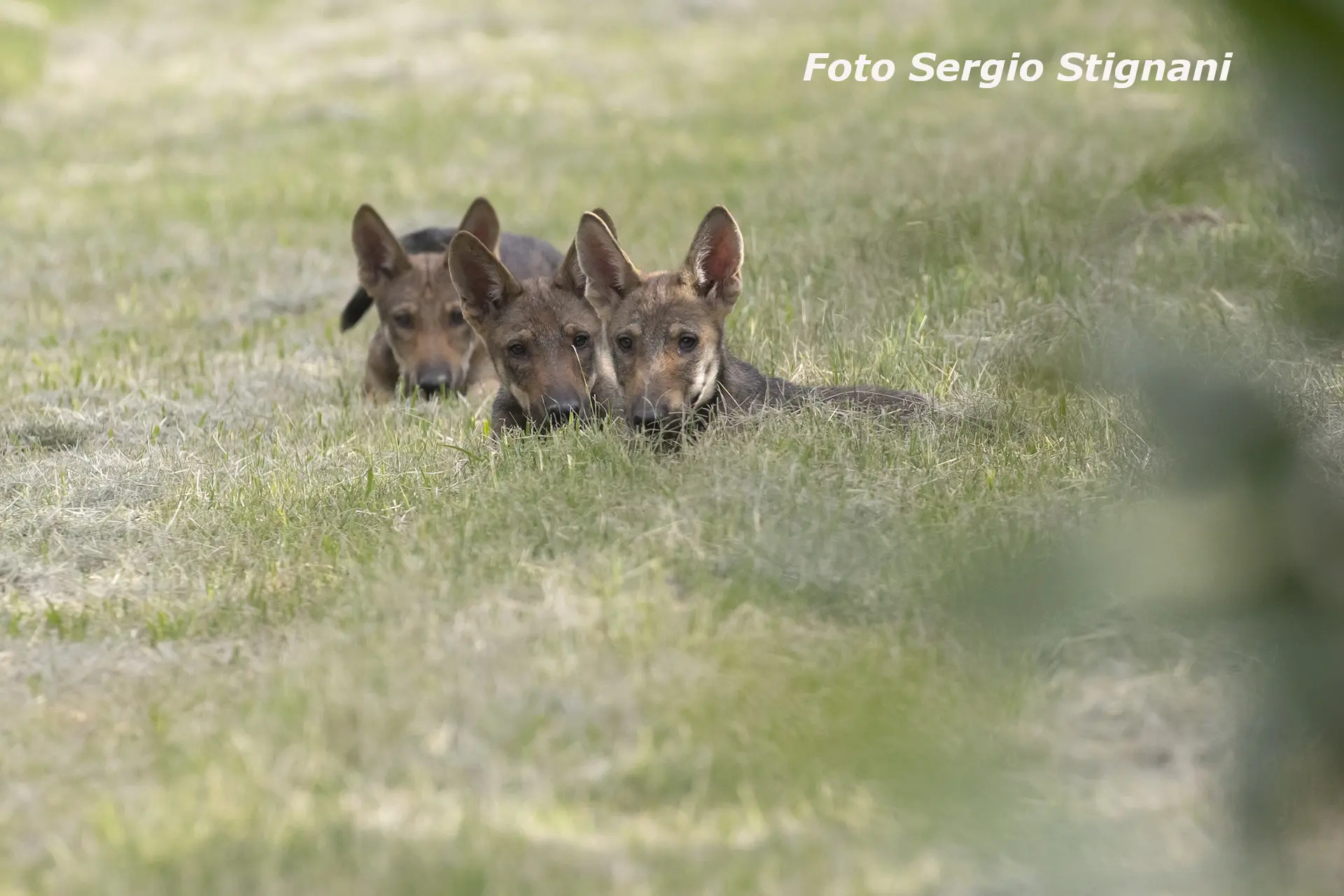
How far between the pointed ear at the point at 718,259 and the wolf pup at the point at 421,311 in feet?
7.78

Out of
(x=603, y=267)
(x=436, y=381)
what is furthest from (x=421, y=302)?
(x=603, y=267)

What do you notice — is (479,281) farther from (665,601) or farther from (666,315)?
(665,601)

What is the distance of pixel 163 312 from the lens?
11219 mm

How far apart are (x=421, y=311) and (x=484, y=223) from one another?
0.70m

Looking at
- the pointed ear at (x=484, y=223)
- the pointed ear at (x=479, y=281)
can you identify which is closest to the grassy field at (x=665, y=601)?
the pointed ear at (x=479, y=281)

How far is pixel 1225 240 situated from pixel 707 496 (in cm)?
462

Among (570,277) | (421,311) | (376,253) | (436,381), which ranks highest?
(570,277)

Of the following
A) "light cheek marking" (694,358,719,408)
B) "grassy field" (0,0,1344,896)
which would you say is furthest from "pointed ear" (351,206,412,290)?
"light cheek marking" (694,358,719,408)

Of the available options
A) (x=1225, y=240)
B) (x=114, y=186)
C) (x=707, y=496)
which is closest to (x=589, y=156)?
(x=114, y=186)

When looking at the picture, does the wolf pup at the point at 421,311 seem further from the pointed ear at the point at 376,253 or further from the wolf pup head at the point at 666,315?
the wolf pup head at the point at 666,315

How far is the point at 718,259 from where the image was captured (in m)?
6.95

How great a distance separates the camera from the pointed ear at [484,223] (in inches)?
355

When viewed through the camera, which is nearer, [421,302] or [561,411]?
[561,411]

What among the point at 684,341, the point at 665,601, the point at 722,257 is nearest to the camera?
the point at 665,601
